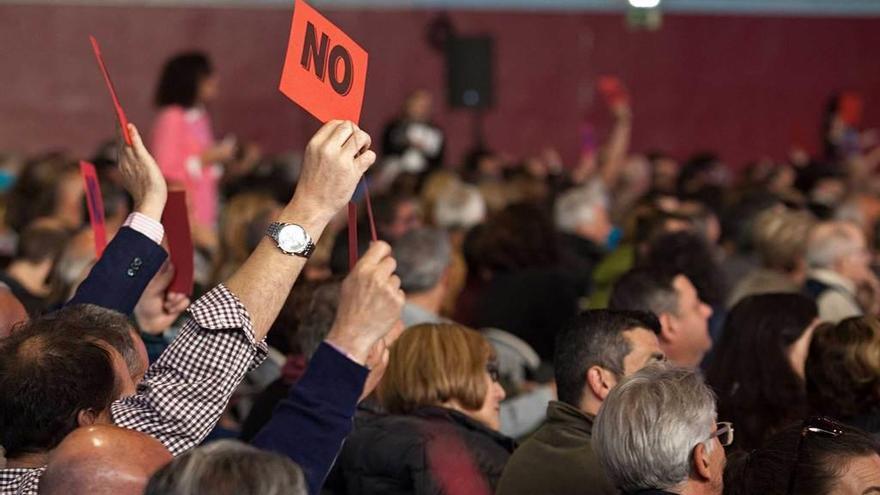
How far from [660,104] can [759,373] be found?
13525 mm

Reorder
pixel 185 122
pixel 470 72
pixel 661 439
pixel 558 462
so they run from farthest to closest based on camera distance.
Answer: pixel 470 72
pixel 185 122
pixel 558 462
pixel 661 439

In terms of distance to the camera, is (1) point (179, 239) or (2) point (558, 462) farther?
(1) point (179, 239)

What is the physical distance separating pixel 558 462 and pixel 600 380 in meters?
0.28

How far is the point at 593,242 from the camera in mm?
7617

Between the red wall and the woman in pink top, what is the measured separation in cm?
610

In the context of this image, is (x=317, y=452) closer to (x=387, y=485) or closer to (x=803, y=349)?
(x=387, y=485)

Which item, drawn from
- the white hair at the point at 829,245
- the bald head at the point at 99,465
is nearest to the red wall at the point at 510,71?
the white hair at the point at 829,245

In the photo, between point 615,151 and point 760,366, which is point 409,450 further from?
point 615,151

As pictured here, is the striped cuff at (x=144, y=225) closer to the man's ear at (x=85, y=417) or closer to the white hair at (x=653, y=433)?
the man's ear at (x=85, y=417)

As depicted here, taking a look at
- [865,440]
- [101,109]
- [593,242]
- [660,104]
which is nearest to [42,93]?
[101,109]

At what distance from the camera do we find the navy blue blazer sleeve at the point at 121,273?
2938 mm

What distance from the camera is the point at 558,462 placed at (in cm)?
313

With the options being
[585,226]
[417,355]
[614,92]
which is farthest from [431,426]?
[614,92]

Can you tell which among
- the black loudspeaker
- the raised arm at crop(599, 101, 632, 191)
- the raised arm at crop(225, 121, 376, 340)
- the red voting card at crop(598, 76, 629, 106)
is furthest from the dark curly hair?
the red voting card at crop(598, 76, 629, 106)
